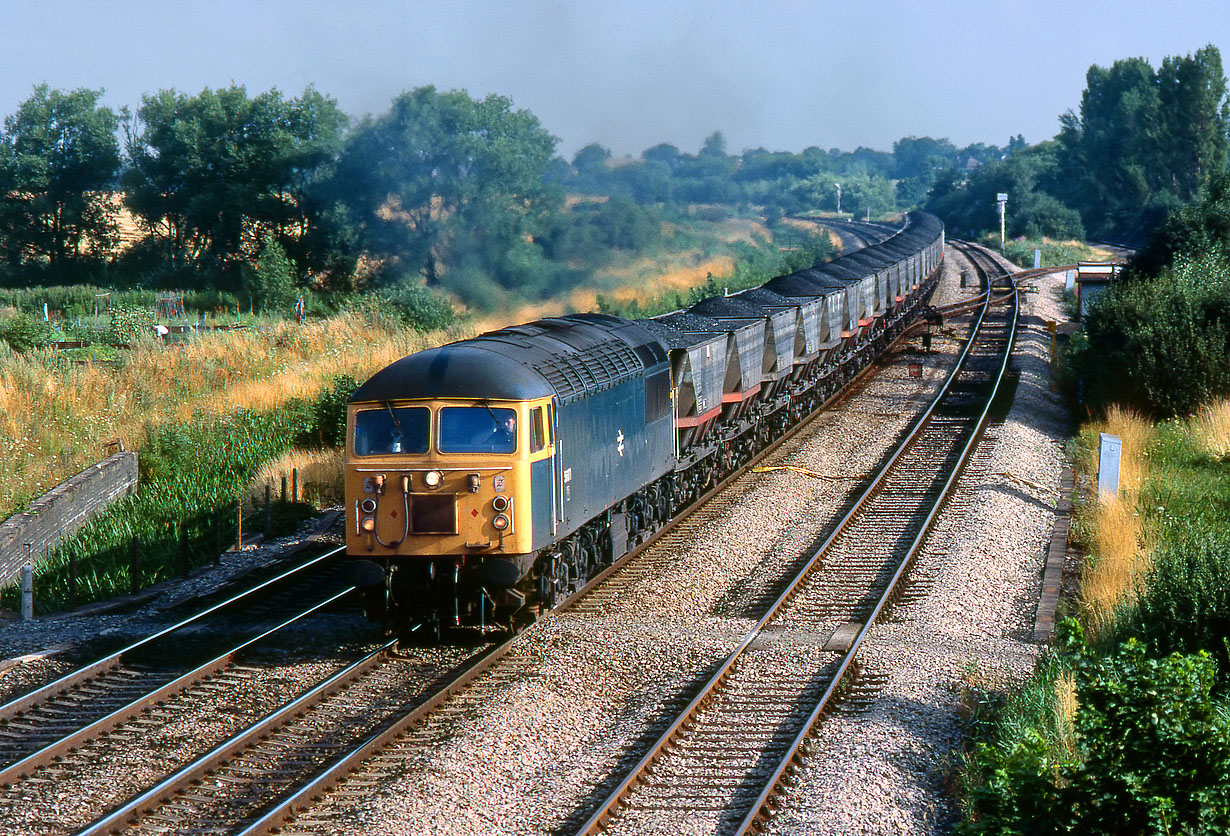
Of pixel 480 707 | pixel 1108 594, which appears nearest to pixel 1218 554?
pixel 1108 594

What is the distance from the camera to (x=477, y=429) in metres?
11.5

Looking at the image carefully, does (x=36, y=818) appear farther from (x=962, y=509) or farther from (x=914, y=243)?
(x=914, y=243)

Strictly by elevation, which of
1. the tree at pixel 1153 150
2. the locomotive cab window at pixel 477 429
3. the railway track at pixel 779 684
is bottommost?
the railway track at pixel 779 684

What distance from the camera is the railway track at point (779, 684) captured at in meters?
8.47

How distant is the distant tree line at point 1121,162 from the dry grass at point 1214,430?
5744 centimetres

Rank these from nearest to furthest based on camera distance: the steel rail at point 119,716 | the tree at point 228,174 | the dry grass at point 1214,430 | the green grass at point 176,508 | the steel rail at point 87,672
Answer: the steel rail at point 119,716
the steel rail at point 87,672
the green grass at point 176,508
the dry grass at point 1214,430
the tree at point 228,174

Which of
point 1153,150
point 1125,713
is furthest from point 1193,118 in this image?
point 1125,713

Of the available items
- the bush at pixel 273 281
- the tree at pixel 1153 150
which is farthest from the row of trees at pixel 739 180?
the tree at pixel 1153 150

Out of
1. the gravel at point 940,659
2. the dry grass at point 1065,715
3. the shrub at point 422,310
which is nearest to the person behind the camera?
the gravel at point 940,659

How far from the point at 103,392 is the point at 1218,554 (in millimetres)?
20418

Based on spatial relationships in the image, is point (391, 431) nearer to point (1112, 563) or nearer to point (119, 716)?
point (119, 716)

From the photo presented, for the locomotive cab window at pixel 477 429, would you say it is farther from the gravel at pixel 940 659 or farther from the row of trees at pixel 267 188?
the row of trees at pixel 267 188

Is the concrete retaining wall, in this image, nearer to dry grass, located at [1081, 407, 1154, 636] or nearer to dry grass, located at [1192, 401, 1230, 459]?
dry grass, located at [1081, 407, 1154, 636]

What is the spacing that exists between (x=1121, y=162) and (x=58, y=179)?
69024 millimetres
